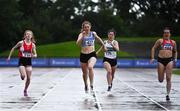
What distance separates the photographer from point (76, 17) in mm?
121688

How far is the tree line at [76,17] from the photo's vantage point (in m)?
88.8

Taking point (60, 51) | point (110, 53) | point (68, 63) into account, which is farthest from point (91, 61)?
point (60, 51)

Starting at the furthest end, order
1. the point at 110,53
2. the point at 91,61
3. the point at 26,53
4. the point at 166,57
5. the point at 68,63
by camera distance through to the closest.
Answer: the point at 68,63 → the point at 110,53 → the point at 26,53 → the point at 91,61 → the point at 166,57

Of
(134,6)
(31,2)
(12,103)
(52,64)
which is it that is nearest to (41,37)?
(31,2)

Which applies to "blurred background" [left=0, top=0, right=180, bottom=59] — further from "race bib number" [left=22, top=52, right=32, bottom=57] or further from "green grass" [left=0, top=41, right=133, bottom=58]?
"race bib number" [left=22, top=52, right=32, bottom=57]

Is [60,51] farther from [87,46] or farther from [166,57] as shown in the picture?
[166,57]

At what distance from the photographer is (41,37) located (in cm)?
10344

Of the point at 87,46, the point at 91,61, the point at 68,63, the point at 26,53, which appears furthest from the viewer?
the point at 68,63

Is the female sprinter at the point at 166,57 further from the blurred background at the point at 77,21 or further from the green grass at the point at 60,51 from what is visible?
the green grass at the point at 60,51

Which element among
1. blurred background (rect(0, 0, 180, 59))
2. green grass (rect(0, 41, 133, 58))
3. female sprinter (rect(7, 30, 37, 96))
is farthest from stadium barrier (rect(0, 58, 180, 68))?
female sprinter (rect(7, 30, 37, 96))

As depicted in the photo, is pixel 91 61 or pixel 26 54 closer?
pixel 91 61

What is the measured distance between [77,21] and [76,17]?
0.93 m

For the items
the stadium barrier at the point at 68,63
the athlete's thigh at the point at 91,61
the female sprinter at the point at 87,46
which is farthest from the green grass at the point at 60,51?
the athlete's thigh at the point at 91,61

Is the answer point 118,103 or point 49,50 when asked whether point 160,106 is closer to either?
point 118,103
